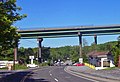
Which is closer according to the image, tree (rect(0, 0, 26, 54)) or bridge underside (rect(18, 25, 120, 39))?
tree (rect(0, 0, 26, 54))

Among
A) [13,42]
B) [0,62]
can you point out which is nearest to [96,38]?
[0,62]

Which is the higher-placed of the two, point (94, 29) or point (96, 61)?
point (94, 29)

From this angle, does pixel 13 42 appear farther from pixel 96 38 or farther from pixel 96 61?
pixel 96 38

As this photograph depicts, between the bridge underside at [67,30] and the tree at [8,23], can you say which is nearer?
the tree at [8,23]

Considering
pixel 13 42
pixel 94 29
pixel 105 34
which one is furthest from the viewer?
pixel 105 34

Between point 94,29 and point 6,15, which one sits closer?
point 6,15

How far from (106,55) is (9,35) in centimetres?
8643

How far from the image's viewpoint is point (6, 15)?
26.3m

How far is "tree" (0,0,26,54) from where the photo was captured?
81.4 feet

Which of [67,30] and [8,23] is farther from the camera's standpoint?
[67,30]

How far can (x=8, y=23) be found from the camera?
24.7 meters

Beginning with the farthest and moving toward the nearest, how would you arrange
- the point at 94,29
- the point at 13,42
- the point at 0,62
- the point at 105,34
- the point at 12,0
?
1. the point at 105,34
2. the point at 94,29
3. the point at 0,62
4. the point at 13,42
5. the point at 12,0

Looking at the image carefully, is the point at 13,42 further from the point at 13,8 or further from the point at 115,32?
the point at 115,32

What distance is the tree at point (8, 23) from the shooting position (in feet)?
81.4
